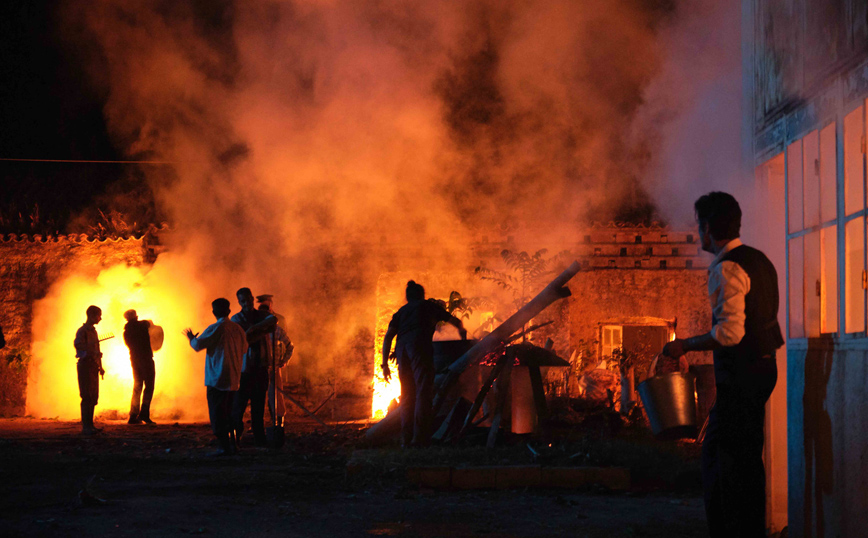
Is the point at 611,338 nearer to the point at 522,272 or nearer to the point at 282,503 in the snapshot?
the point at 522,272

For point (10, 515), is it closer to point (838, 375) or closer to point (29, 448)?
point (29, 448)

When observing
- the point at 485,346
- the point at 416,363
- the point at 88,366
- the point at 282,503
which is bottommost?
the point at 282,503

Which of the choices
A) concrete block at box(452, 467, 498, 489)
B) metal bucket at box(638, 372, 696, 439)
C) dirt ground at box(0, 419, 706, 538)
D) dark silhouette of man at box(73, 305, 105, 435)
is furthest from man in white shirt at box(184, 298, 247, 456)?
metal bucket at box(638, 372, 696, 439)

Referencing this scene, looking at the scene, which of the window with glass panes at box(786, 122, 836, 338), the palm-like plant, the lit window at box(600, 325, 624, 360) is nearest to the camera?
the window with glass panes at box(786, 122, 836, 338)

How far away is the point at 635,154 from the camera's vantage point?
42.7 ft

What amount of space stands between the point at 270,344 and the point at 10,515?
4549 mm

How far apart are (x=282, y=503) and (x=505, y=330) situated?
133 inches

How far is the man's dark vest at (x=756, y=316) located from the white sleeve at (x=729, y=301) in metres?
0.05

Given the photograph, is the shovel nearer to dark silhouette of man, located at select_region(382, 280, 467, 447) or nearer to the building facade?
dark silhouette of man, located at select_region(382, 280, 467, 447)

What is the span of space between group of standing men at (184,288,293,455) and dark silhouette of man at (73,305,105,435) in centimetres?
283

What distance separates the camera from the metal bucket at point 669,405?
14.9 ft

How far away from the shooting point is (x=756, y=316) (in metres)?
3.53

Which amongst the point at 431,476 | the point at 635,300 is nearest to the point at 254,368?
the point at 431,476

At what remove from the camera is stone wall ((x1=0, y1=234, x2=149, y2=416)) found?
45.3ft
